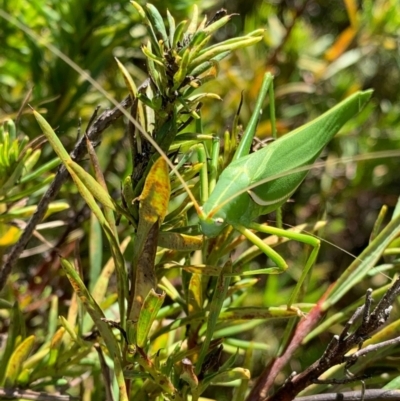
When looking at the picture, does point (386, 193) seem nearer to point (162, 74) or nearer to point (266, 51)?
point (266, 51)

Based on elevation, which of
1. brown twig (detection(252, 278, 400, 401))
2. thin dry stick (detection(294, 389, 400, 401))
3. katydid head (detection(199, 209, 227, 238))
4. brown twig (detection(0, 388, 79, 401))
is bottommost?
brown twig (detection(0, 388, 79, 401))

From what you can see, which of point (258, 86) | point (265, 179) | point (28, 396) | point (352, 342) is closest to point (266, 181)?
point (265, 179)

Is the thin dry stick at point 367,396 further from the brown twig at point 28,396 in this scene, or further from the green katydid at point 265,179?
the brown twig at point 28,396

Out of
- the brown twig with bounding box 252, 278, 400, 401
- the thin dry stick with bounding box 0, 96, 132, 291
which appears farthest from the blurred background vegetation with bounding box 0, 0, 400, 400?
the brown twig with bounding box 252, 278, 400, 401

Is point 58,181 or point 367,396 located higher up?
point 58,181

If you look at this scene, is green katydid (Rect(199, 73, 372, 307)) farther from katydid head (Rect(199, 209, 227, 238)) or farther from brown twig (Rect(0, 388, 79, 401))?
brown twig (Rect(0, 388, 79, 401))

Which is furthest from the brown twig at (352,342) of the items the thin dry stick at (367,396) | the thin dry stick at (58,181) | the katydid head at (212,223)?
the thin dry stick at (58,181)

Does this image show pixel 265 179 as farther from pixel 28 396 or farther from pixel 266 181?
pixel 28 396

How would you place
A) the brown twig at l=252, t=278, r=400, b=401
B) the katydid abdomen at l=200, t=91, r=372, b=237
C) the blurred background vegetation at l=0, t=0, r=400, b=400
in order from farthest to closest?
the blurred background vegetation at l=0, t=0, r=400, b=400
the katydid abdomen at l=200, t=91, r=372, b=237
the brown twig at l=252, t=278, r=400, b=401
